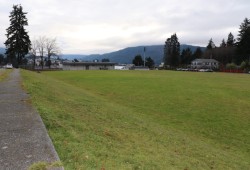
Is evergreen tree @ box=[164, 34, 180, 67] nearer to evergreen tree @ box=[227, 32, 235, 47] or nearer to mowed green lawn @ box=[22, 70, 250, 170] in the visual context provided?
evergreen tree @ box=[227, 32, 235, 47]

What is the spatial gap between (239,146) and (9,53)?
243 ft

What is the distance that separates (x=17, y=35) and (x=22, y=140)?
74.7m

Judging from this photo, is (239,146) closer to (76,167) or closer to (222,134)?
(222,134)

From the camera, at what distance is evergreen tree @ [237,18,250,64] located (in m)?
99.7

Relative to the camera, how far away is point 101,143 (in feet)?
22.3

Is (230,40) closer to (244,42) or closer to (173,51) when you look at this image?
(173,51)

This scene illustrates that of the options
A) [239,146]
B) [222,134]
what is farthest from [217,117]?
[239,146]

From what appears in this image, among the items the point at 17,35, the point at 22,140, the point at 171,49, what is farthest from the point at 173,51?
the point at 22,140

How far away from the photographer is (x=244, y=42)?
100 meters

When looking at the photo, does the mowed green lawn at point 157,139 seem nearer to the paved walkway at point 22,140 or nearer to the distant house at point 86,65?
the paved walkway at point 22,140

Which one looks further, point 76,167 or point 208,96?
point 208,96

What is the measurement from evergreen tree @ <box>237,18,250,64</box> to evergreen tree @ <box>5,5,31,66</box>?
223ft

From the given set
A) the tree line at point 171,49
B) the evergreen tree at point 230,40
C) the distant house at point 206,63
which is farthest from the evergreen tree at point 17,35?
the evergreen tree at point 230,40

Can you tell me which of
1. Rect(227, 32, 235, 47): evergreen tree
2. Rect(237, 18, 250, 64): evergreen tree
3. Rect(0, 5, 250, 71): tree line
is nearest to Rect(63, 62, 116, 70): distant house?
Rect(0, 5, 250, 71): tree line
